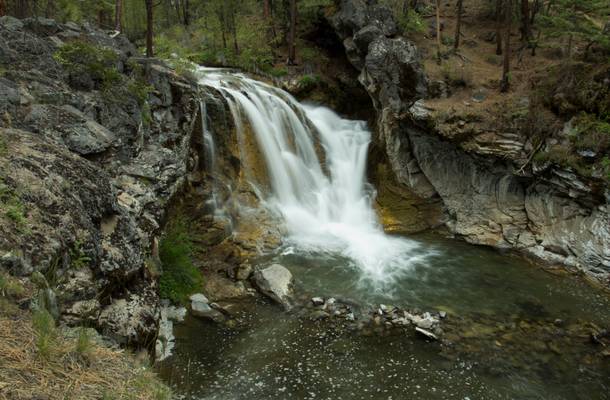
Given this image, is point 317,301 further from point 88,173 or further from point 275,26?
point 275,26

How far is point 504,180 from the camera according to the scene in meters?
13.9

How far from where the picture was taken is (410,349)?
325 inches

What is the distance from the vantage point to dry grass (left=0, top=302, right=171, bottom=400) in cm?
311

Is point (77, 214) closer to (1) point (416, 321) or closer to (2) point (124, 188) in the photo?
(2) point (124, 188)

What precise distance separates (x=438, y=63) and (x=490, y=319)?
11968 mm

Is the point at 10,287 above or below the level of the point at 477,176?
above

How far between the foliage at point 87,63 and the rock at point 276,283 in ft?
18.6

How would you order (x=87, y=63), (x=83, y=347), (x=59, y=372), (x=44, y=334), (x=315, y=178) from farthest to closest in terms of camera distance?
(x=315, y=178)
(x=87, y=63)
(x=83, y=347)
(x=44, y=334)
(x=59, y=372)

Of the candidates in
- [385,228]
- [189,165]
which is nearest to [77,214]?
[189,165]

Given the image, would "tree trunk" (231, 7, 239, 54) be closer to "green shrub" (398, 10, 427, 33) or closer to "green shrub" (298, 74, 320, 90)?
"green shrub" (298, 74, 320, 90)

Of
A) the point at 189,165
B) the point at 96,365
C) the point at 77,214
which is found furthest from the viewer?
the point at 189,165

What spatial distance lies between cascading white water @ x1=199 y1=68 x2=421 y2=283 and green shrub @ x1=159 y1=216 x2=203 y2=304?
3.65 meters

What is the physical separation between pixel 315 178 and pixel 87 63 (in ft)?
27.3

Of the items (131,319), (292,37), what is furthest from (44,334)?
(292,37)
